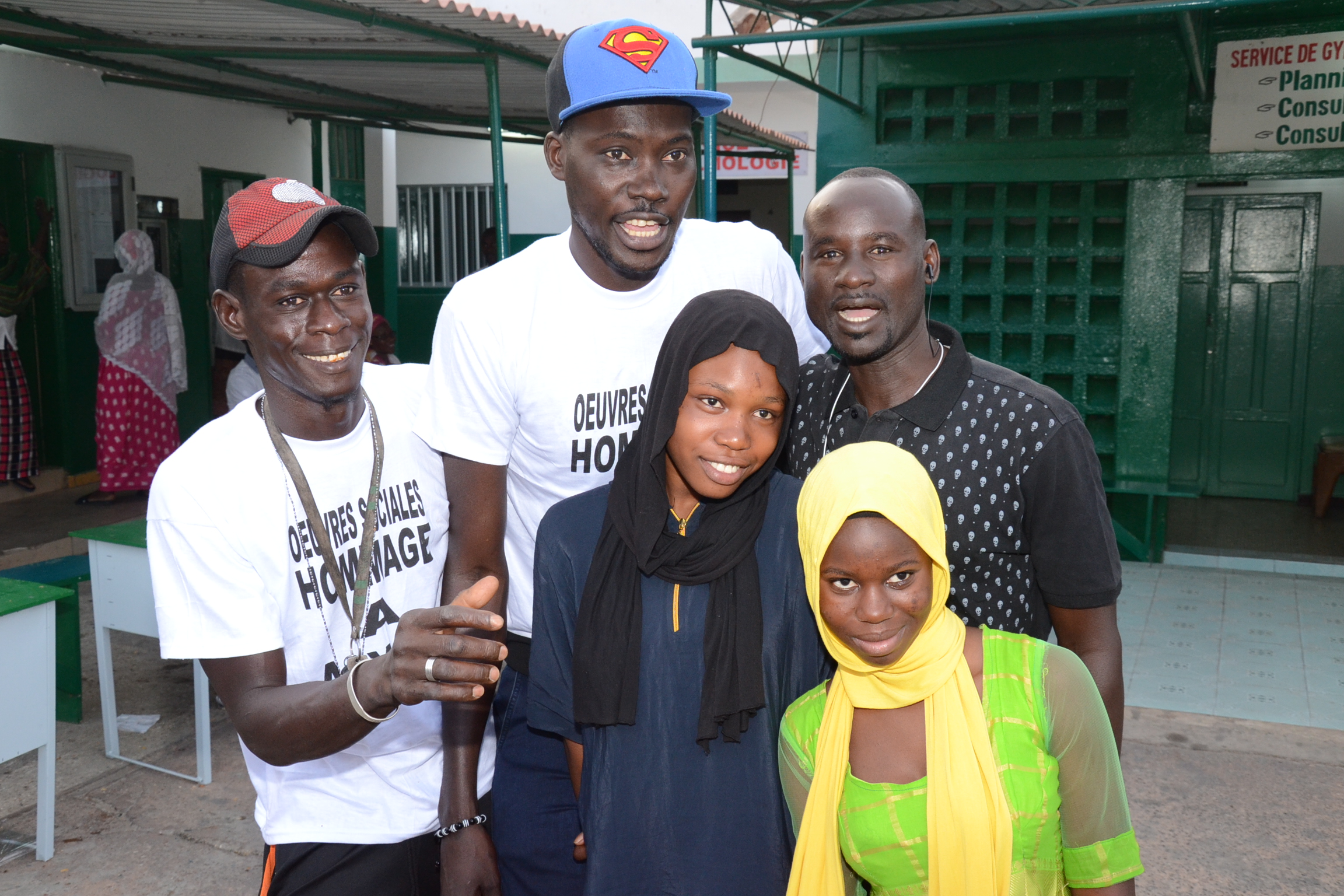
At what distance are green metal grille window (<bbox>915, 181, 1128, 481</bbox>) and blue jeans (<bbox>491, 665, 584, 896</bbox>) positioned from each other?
5.50m

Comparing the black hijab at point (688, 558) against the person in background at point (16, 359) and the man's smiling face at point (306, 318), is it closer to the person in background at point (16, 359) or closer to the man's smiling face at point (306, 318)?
the man's smiling face at point (306, 318)

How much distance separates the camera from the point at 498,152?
5703 millimetres

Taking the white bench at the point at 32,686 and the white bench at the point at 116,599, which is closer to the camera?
the white bench at the point at 32,686

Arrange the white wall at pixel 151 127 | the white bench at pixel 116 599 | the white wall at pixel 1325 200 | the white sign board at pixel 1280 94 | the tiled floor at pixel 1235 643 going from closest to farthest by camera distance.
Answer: the white bench at pixel 116 599
the tiled floor at pixel 1235 643
the white sign board at pixel 1280 94
the white wall at pixel 151 127
the white wall at pixel 1325 200

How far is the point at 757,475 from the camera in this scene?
5.97ft

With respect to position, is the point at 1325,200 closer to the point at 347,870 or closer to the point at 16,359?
the point at 347,870

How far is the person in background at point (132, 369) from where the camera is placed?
7.90 metres

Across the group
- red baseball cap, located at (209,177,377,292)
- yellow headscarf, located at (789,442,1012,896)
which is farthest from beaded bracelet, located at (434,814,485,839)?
red baseball cap, located at (209,177,377,292)

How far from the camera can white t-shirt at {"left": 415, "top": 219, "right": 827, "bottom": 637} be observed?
199cm

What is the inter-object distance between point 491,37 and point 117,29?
2299mm

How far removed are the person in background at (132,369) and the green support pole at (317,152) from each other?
103 inches

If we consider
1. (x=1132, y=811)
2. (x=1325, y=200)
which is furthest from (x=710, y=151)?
(x=1325, y=200)

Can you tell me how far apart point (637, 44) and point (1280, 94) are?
18.8 feet

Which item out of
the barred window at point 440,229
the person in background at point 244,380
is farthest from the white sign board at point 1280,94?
the barred window at point 440,229
